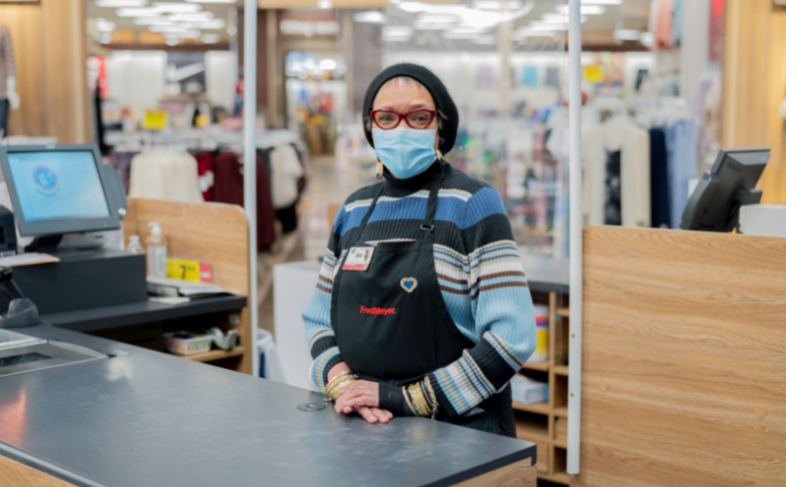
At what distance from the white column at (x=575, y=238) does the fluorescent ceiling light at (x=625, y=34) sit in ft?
19.2

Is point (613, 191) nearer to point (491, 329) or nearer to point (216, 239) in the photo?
point (216, 239)

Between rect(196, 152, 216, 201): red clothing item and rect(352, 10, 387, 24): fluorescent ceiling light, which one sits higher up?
rect(352, 10, 387, 24): fluorescent ceiling light

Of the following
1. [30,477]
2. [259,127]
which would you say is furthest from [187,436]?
[259,127]

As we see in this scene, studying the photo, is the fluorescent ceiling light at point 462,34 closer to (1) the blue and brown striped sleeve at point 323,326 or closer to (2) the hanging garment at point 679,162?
(2) the hanging garment at point 679,162

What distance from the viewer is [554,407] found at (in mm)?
3430

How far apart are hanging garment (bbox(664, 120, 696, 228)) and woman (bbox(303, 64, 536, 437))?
4.26 meters

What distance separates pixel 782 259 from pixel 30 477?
2221 mm

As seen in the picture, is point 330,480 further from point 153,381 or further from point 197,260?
point 197,260

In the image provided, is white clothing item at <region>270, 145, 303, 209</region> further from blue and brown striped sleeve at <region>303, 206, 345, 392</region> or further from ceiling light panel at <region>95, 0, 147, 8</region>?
ceiling light panel at <region>95, 0, 147, 8</region>

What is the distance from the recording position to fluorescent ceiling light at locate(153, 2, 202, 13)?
1566cm

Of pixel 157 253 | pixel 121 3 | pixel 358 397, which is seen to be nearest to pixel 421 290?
pixel 358 397

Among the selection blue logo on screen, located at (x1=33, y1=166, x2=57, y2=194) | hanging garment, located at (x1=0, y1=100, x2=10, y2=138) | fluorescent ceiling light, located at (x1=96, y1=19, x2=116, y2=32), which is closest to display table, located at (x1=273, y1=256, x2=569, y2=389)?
blue logo on screen, located at (x1=33, y1=166, x2=57, y2=194)

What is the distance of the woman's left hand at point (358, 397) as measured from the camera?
158 cm

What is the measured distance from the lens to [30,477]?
4.51ft
